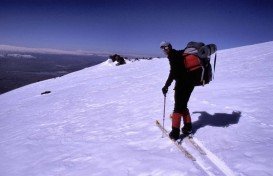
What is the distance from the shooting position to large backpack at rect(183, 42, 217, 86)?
686cm

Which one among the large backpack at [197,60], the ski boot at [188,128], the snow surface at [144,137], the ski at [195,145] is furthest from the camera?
the ski boot at [188,128]

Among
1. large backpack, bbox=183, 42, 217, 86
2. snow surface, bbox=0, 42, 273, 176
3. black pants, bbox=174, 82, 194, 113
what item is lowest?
snow surface, bbox=0, 42, 273, 176

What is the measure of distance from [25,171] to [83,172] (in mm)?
1928

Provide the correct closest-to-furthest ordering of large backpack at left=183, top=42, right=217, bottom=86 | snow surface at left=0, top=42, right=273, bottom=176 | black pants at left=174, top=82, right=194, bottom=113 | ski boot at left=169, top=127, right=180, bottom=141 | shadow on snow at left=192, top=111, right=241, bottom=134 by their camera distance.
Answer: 1. snow surface at left=0, top=42, right=273, bottom=176
2. large backpack at left=183, top=42, right=217, bottom=86
3. black pants at left=174, top=82, right=194, bottom=113
4. ski boot at left=169, top=127, right=180, bottom=141
5. shadow on snow at left=192, top=111, right=241, bottom=134

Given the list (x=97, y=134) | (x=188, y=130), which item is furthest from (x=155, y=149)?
(x=97, y=134)

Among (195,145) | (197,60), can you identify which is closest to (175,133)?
(195,145)

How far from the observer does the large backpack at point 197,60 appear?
686cm

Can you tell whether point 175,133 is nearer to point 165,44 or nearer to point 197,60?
point 197,60

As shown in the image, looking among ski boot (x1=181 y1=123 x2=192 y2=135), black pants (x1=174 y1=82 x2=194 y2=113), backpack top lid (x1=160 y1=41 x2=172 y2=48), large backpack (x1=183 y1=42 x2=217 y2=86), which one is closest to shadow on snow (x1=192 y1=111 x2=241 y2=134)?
ski boot (x1=181 y1=123 x2=192 y2=135)

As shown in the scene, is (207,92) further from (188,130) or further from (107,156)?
(107,156)

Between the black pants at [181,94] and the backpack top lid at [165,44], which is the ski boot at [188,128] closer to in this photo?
the black pants at [181,94]

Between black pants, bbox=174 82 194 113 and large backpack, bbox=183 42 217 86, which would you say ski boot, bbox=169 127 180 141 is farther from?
large backpack, bbox=183 42 217 86

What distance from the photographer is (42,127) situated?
12.6 meters

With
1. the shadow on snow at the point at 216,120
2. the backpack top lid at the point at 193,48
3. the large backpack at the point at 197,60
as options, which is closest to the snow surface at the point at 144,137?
the shadow on snow at the point at 216,120
